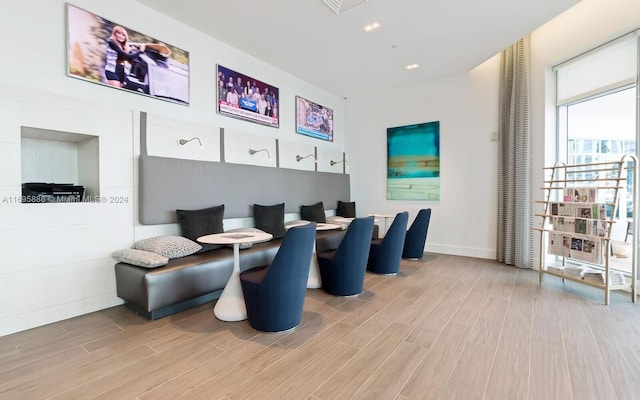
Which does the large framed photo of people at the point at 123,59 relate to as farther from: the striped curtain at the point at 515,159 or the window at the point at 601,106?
the window at the point at 601,106

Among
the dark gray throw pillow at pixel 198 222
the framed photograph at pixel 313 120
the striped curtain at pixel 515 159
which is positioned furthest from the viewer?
the framed photograph at pixel 313 120

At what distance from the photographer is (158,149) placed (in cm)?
339

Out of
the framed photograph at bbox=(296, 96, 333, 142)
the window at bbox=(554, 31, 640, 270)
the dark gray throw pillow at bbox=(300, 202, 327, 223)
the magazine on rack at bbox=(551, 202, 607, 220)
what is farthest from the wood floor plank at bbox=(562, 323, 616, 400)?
the framed photograph at bbox=(296, 96, 333, 142)

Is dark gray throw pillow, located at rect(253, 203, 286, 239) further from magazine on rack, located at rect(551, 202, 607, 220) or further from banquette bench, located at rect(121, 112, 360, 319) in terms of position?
magazine on rack, located at rect(551, 202, 607, 220)

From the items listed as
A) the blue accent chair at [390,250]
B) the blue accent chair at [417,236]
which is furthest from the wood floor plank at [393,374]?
the blue accent chair at [417,236]

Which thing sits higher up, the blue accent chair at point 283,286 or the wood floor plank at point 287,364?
the blue accent chair at point 283,286

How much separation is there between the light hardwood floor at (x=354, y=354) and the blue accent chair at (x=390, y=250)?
3.03 ft

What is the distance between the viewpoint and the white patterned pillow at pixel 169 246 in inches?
116

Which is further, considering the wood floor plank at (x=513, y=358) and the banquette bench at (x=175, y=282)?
the banquette bench at (x=175, y=282)

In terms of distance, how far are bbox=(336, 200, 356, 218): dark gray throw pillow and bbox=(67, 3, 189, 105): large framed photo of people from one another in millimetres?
3609

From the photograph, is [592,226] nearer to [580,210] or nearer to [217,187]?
[580,210]

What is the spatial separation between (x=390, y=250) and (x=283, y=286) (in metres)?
→ 2.14

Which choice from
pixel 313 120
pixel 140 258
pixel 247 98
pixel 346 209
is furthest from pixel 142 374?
pixel 313 120

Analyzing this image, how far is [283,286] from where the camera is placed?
2.31 metres
